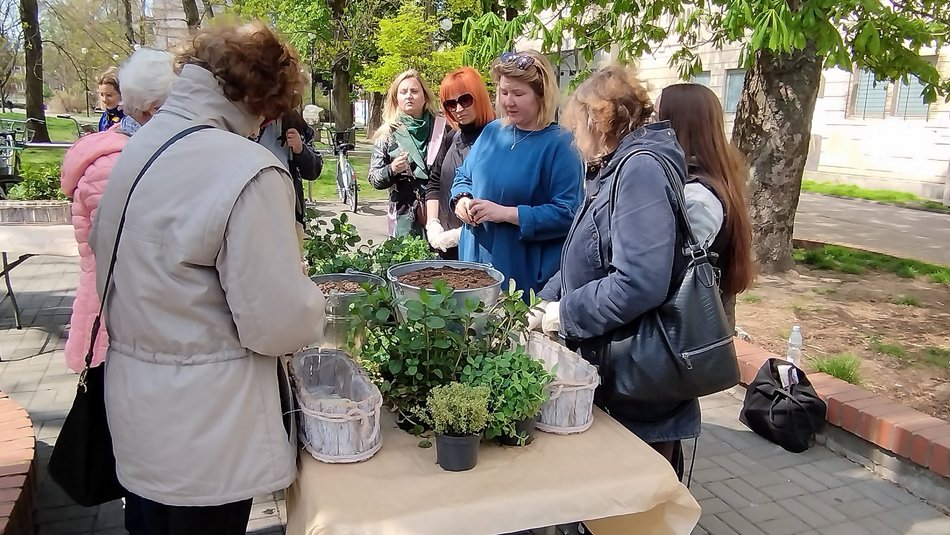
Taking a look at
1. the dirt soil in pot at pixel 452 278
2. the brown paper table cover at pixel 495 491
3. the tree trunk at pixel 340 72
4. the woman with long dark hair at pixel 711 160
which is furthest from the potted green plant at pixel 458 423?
the tree trunk at pixel 340 72

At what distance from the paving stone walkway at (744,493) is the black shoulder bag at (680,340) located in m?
1.12

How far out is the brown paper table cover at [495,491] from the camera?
1.40 meters

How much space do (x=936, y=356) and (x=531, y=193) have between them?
316 cm

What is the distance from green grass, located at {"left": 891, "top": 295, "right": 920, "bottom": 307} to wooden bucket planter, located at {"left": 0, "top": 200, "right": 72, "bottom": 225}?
19.1 feet

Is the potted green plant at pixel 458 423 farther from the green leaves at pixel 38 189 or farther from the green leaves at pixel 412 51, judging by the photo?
the green leaves at pixel 412 51

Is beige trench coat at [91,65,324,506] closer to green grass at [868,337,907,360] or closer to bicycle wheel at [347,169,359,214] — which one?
green grass at [868,337,907,360]

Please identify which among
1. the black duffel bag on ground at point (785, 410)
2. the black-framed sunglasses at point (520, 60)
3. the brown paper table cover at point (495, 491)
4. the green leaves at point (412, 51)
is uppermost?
the green leaves at point (412, 51)

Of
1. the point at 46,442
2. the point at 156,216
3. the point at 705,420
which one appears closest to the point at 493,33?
the point at 705,420

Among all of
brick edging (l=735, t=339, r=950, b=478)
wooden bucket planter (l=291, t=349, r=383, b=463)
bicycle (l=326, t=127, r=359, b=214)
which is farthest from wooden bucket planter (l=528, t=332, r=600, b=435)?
bicycle (l=326, t=127, r=359, b=214)

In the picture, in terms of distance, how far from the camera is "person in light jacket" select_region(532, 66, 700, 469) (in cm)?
181

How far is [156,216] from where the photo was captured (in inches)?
56.4

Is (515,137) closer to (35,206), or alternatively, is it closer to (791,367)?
(791,367)

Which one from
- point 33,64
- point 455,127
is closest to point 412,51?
point 455,127

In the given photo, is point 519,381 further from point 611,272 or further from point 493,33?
point 493,33
